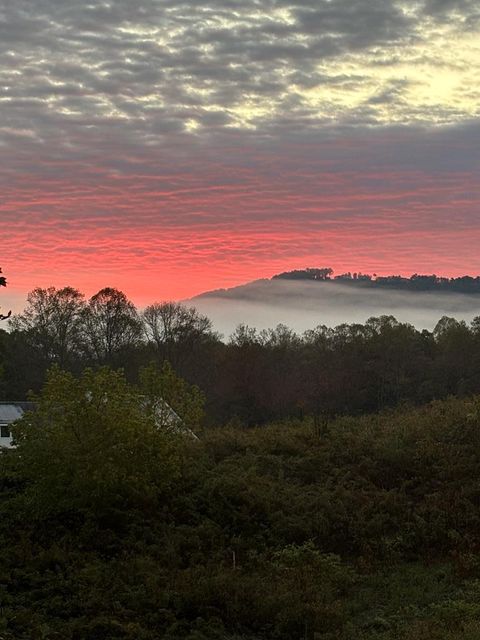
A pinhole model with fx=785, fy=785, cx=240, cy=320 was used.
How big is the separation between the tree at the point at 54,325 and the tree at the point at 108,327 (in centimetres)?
82

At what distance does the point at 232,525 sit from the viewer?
825 inches

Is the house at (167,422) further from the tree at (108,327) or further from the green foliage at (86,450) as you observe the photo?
the tree at (108,327)

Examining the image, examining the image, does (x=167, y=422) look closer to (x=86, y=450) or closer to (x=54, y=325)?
(x=86, y=450)

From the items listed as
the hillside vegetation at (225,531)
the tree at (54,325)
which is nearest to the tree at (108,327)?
the tree at (54,325)

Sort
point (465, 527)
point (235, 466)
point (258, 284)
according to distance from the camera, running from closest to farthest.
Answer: point (465, 527) → point (235, 466) → point (258, 284)

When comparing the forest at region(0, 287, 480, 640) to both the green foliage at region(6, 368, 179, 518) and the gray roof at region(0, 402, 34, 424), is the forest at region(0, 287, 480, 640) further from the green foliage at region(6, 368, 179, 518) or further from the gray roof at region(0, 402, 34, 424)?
the gray roof at region(0, 402, 34, 424)

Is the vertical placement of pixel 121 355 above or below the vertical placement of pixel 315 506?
above

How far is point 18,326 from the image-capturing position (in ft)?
196

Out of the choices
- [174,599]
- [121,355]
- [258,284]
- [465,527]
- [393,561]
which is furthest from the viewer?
[258,284]

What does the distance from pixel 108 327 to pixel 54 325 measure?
404 cm

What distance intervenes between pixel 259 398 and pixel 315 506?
1695 inches

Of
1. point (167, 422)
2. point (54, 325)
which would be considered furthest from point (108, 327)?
point (167, 422)

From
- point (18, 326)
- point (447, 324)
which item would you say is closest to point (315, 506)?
point (18, 326)

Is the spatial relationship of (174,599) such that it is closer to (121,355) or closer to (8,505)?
(8,505)
